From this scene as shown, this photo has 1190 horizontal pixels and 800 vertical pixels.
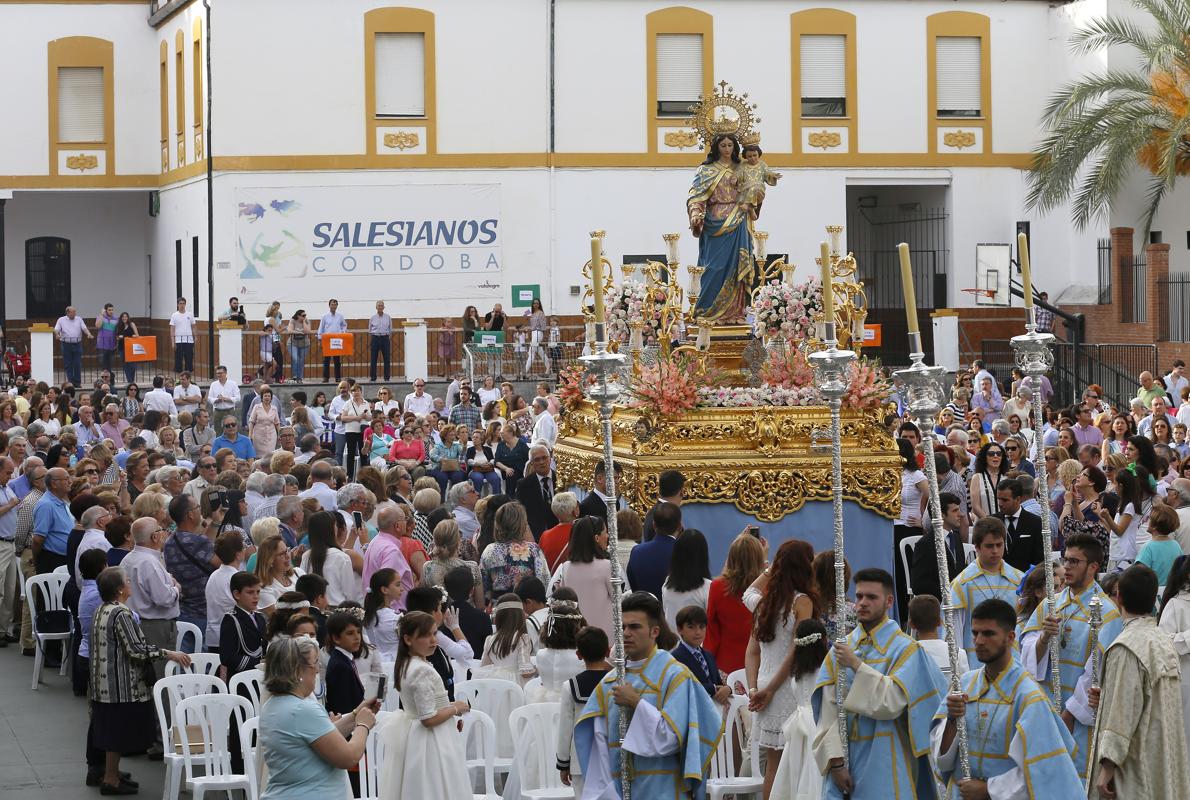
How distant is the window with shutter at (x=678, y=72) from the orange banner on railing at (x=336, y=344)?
27.9 feet

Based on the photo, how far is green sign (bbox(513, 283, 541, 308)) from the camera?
1449 inches

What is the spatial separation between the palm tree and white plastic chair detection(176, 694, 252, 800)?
1013 inches

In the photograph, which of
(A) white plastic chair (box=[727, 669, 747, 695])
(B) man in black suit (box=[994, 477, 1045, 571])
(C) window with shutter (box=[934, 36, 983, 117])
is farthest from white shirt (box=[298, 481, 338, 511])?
(C) window with shutter (box=[934, 36, 983, 117])

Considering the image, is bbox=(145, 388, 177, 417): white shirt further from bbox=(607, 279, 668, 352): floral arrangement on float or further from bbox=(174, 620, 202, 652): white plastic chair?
bbox=(174, 620, 202, 652): white plastic chair

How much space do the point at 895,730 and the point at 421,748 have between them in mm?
2240

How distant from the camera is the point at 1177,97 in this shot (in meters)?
34.2

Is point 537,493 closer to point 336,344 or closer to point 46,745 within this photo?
point 46,745

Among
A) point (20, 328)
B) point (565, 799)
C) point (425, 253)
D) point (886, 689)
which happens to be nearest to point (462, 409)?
point (425, 253)

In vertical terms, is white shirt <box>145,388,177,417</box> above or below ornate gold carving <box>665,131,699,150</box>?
below

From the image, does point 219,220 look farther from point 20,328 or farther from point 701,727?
point 701,727

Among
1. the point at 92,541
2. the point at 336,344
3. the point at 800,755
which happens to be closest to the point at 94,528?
the point at 92,541

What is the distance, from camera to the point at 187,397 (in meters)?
27.4

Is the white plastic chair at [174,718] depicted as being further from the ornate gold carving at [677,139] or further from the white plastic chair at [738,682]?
the ornate gold carving at [677,139]

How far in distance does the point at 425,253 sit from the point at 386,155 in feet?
6.91
